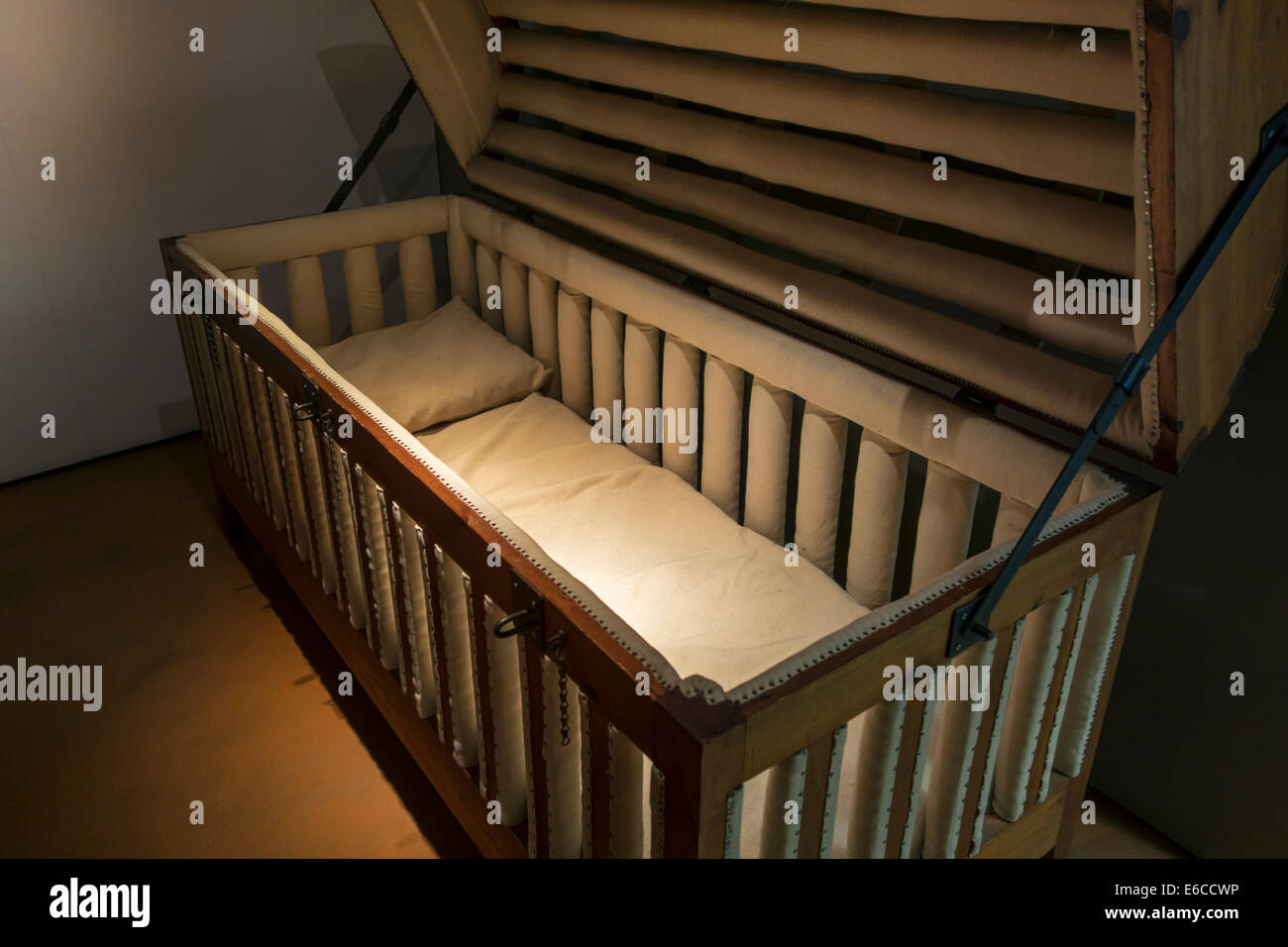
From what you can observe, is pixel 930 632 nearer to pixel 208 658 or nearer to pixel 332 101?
pixel 208 658

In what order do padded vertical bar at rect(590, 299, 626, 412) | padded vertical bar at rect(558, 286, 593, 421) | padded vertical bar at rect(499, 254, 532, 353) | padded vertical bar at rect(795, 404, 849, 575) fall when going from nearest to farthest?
padded vertical bar at rect(795, 404, 849, 575)
padded vertical bar at rect(590, 299, 626, 412)
padded vertical bar at rect(558, 286, 593, 421)
padded vertical bar at rect(499, 254, 532, 353)

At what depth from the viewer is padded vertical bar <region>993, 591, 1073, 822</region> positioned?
1.33 metres

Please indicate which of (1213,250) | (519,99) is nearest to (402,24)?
(519,99)

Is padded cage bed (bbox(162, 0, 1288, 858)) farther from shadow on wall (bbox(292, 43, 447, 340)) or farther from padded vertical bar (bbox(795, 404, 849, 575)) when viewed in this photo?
shadow on wall (bbox(292, 43, 447, 340))

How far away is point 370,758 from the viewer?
2.04 m

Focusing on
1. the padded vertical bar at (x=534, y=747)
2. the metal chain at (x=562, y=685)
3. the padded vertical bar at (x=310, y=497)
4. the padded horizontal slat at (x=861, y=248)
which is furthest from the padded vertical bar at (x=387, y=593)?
the padded horizontal slat at (x=861, y=248)

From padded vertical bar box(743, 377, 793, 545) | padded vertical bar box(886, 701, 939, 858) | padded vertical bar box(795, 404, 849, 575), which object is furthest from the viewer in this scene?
padded vertical bar box(743, 377, 793, 545)

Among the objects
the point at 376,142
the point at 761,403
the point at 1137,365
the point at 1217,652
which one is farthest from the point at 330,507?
the point at 1217,652

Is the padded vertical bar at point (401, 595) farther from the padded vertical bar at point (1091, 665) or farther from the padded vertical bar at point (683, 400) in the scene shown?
the padded vertical bar at point (1091, 665)

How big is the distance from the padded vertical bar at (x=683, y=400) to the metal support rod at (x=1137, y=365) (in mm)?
1062

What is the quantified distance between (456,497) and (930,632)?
67 cm

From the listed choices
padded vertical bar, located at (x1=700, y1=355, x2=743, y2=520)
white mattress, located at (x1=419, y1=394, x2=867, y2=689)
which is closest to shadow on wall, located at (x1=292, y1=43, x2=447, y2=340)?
white mattress, located at (x1=419, y1=394, x2=867, y2=689)

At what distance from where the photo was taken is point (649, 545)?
78.7 inches

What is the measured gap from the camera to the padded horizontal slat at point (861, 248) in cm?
142
